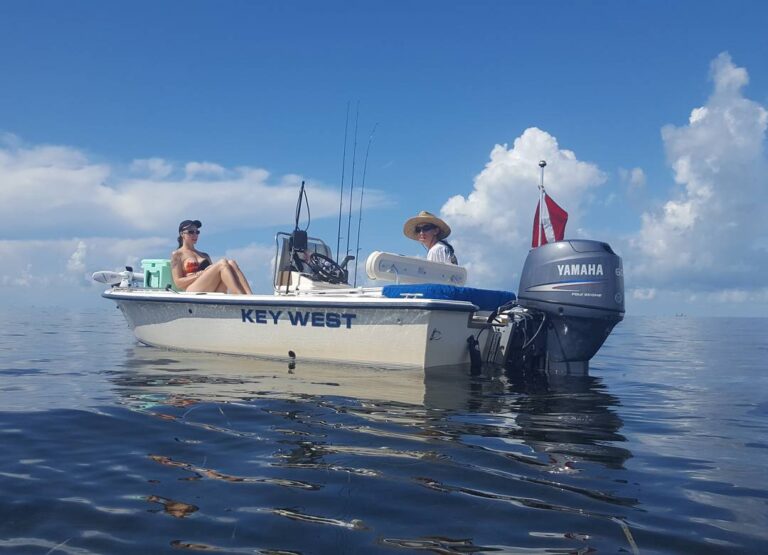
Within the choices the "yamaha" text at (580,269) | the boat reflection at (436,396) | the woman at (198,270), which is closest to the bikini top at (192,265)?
the woman at (198,270)

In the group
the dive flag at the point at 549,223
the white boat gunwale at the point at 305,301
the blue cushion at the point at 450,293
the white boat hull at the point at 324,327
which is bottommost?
the white boat hull at the point at 324,327

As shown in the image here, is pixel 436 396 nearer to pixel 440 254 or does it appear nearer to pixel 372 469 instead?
pixel 372 469

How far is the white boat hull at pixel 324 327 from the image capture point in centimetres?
706

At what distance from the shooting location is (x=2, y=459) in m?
3.33

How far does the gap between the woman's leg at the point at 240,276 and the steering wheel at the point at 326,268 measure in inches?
40.8

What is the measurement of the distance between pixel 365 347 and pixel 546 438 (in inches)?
144

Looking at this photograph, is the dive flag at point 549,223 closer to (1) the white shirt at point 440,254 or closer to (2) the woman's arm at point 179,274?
(1) the white shirt at point 440,254

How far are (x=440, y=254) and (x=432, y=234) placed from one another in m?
0.42

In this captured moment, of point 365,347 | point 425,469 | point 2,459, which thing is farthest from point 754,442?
point 2,459

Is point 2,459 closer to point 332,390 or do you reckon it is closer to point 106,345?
point 332,390

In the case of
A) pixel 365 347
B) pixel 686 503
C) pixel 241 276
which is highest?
pixel 241 276

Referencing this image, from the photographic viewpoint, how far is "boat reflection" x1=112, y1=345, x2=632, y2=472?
4051 mm

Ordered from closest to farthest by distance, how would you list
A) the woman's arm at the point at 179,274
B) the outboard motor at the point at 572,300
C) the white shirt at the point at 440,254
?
the outboard motor at the point at 572,300 → the white shirt at the point at 440,254 → the woman's arm at the point at 179,274

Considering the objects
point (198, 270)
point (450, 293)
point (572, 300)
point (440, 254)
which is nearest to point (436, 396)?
point (450, 293)
